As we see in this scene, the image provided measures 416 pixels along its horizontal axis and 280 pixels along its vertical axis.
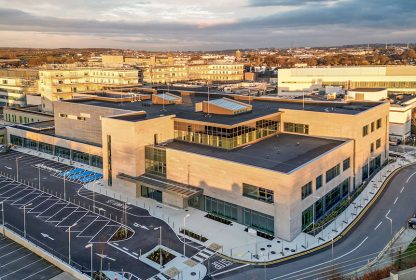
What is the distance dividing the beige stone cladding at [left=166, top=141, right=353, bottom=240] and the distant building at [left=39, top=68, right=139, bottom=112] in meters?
67.8

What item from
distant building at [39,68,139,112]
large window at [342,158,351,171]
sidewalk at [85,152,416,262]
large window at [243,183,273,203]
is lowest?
sidewalk at [85,152,416,262]

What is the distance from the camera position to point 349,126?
2190 inches

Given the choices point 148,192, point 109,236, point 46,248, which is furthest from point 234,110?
point 46,248

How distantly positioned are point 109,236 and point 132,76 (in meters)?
89.2

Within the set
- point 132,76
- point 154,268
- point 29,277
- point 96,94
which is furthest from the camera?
point 132,76

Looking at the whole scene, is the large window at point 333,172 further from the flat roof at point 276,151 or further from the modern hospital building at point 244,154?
the flat roof at point 276,151

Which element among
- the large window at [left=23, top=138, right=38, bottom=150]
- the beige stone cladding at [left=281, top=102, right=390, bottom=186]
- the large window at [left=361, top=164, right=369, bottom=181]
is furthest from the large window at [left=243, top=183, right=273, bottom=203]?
the large window at [left=23, top=138, right=38, bottom=150]

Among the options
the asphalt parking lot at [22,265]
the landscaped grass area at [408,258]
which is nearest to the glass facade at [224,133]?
the landscaped grass area at [408,258]

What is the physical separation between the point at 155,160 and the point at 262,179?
54.2 feet

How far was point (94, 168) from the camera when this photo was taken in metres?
67.8

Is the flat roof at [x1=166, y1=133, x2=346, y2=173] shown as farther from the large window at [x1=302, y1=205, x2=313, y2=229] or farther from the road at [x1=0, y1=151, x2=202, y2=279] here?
the road at [x1=0, y1=151, x2=202, y2=279]

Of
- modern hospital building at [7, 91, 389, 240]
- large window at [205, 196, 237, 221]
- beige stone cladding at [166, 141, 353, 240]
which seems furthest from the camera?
large window at [205, 196, 237, 221]

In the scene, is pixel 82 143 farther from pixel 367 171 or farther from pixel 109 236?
pixel 367 171

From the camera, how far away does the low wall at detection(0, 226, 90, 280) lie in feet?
104
